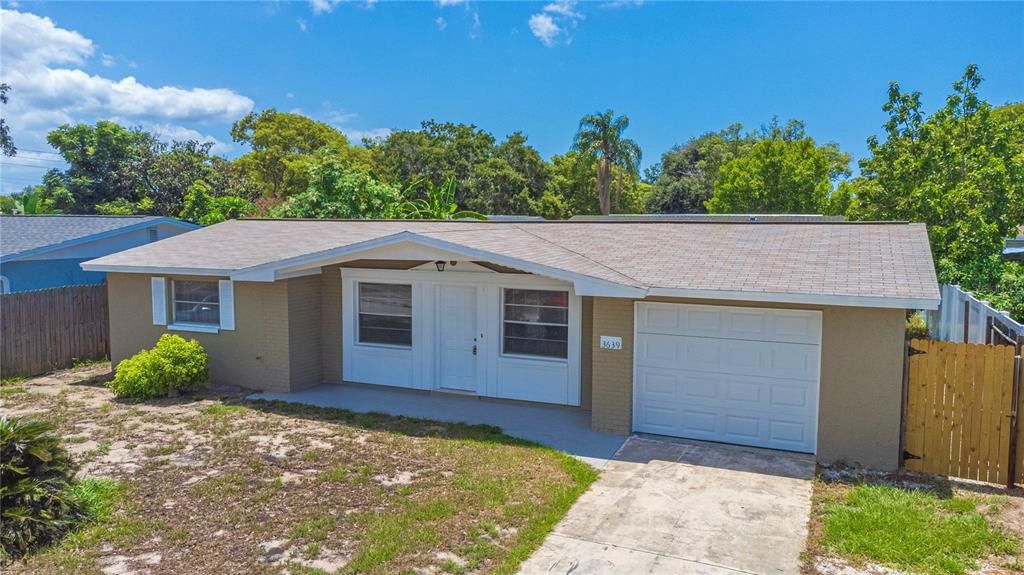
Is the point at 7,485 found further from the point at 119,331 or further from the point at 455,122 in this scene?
the point at 455,122

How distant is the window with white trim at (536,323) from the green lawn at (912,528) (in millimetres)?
4678

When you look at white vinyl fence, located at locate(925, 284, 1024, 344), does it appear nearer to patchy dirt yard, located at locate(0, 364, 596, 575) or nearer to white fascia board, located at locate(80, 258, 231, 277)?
patchy dirt yard, located at locate(0, 364, 596, 575)

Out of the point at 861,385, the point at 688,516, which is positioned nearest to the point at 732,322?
the point at 861,385

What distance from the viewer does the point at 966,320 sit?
12.0m

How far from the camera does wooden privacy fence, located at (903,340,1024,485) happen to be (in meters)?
7.78

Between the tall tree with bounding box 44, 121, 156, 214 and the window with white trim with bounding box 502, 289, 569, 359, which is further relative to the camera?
the tall tree with bounding box 44, 121, 156, 214

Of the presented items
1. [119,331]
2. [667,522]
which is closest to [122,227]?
[119,331]

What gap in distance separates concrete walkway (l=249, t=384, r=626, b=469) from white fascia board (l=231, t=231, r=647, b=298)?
6.94ft

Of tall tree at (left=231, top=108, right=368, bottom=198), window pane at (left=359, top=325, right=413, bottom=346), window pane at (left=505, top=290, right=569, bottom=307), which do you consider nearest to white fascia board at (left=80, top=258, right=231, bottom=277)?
window pane at (left=359, top=325, right=413, bottom=346)

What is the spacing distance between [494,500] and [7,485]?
452 cm

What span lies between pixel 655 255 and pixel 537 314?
217cm

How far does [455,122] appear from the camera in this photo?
4544 cm

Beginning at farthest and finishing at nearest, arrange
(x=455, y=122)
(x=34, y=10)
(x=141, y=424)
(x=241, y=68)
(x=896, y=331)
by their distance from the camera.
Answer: (x=455, y=122), (x=241, y=68), (x=34, y=10), (x=141, y=424), (x=896, y=331)

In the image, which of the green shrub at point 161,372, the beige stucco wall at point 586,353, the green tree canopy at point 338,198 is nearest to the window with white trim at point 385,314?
the green shrub at point 161,372
